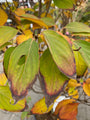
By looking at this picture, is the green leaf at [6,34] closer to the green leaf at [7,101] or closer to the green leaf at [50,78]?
the green leaf at [50,78]

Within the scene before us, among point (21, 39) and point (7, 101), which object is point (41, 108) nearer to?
point (7, 101)

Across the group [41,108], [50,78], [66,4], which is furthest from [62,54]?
[41,108]

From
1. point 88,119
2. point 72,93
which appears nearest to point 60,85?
point 72,93

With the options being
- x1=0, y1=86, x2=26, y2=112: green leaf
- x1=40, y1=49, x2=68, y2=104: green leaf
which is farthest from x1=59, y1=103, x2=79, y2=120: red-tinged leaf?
x1=40, y1=49, x2=68, y2=104: green leaf

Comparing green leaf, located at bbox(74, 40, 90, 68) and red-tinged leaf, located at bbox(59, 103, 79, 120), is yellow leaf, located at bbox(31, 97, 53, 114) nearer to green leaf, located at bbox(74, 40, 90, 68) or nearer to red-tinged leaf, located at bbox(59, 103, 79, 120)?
red-tinged leaf, located at bbox(59, 103, 79, 120)

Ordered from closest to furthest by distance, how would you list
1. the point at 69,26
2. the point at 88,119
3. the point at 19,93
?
the point at 19,93, the point at 69,26, the point at 88,119

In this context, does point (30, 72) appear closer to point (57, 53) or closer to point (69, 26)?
point (57, 53)
